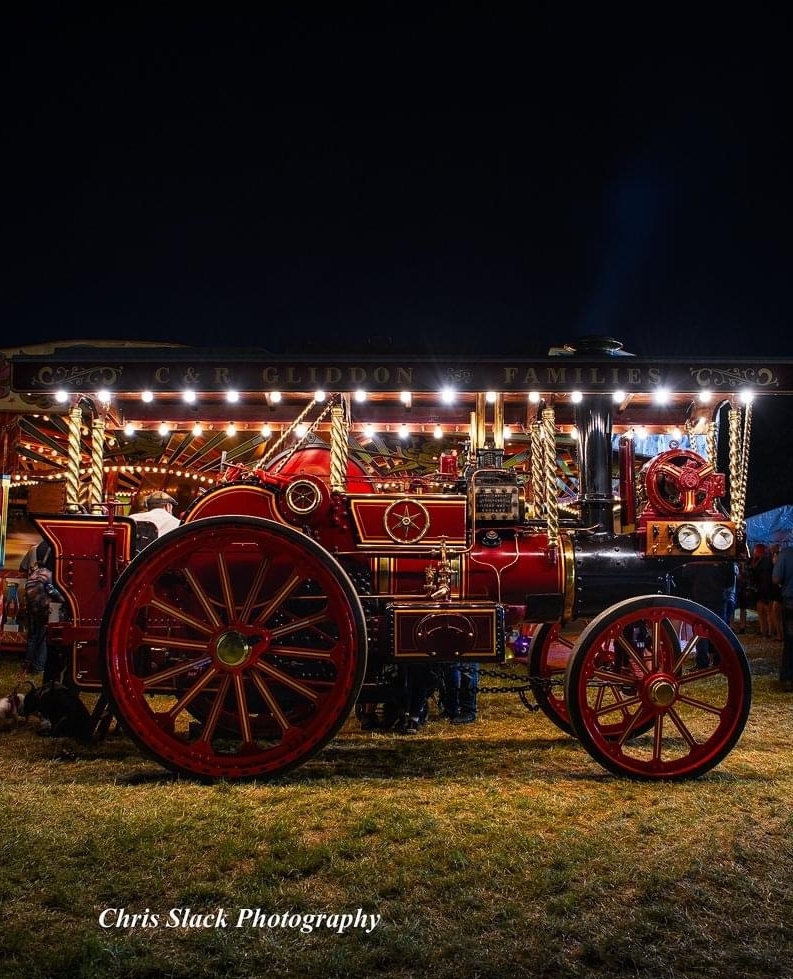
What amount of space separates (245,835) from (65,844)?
74cm

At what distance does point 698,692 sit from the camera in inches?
254

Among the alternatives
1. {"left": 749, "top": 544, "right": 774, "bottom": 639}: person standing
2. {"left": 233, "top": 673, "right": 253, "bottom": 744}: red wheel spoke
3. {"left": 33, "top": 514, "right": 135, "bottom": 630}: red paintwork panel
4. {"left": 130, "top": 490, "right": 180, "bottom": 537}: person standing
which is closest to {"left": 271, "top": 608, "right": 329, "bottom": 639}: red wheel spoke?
{"left": 233, "top": 673, "right": 253, "bottom": 744}: red wheel spoke

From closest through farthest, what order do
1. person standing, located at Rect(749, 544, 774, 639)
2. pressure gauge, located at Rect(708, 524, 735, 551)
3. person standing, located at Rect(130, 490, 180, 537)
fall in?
pressure gauge, located at Rect(708, 524, 735, 551) < person standing, located at Rect(130, 490, 180, 537) < person standing, located at Rect(749, 544, 774, 639)

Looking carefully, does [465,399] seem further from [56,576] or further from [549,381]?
[56,576]

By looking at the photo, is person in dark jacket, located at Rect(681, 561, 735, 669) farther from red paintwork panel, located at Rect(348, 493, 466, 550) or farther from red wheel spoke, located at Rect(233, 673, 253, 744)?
red wheel spoke, located at Rect(233, 673, 253, 744)

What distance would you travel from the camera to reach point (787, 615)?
697 centimetres

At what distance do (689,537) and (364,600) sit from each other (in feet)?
6.58

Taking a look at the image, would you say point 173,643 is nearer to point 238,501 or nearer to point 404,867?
point 238,501

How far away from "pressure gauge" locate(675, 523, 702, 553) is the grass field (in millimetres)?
1317

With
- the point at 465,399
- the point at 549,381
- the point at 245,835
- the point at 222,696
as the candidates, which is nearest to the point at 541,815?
the point at 245,835

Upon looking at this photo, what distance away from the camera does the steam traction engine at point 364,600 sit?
3.56m

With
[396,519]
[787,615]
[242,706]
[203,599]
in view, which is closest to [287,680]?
[242,706]

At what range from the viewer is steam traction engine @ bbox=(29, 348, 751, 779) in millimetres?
3557

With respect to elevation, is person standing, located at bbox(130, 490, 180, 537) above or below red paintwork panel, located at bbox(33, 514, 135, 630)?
above
